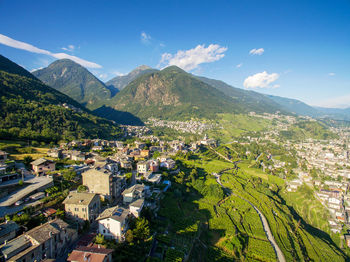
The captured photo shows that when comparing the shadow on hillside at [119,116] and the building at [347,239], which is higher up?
the shadow on hillside at [119,116]

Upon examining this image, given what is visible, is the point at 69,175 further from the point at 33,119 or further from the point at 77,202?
the point at 33,119

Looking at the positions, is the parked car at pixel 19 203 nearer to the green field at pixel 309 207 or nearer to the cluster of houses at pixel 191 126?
the green field at pixel 309 207

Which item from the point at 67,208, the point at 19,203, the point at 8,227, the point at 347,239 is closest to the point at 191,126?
the point at 347,239

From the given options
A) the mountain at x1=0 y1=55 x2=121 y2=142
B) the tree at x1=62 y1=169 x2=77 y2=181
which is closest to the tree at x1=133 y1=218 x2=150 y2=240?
the tree at x1=62 y1=169 x2=77 y2=181

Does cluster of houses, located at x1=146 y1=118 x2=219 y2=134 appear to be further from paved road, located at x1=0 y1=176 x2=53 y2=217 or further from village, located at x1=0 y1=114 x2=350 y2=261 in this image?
paved road, located at x1=0 y1=176 x2=53 y2=217

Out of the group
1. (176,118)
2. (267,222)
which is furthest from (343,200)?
(176,118)

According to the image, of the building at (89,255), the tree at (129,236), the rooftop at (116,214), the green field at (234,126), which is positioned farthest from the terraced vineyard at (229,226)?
the green field at (234,126)
